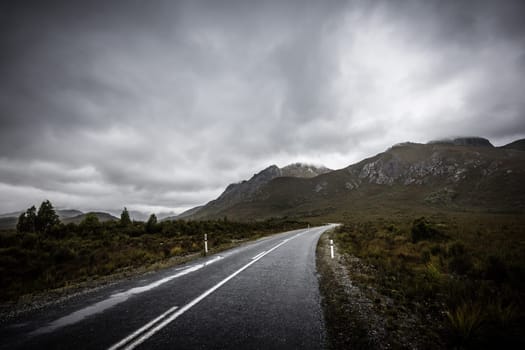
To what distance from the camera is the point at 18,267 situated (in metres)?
9.96

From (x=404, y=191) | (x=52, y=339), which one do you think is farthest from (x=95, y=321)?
(x=404, y=191)

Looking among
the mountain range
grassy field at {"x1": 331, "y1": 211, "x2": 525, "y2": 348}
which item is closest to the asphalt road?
grassy field at {"x1": 331, "y1": 211, "x2": 525, "y2": 348}

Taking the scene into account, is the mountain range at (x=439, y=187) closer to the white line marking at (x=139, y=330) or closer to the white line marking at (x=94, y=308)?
the white line marking at (x=94, y=308)

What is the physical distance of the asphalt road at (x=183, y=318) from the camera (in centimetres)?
321

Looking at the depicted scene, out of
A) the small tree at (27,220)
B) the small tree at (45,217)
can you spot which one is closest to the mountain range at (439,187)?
the small tree at (27,220)

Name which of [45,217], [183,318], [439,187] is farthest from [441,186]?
[45,217]

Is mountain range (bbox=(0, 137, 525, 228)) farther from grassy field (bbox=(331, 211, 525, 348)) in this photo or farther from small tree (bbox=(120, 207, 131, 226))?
grassy field (bbox=(331, 211, 525, 348))

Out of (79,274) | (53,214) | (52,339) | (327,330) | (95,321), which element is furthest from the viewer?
(53,214)

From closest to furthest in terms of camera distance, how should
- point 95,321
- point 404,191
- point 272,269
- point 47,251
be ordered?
point 95,321, point 272,269, point 47,251, point 404,191

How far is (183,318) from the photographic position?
158 inches

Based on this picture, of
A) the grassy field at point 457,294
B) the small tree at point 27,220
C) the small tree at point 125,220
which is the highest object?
the small tree at point 27,220

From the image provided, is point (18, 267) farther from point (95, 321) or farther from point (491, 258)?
point (491, 258)

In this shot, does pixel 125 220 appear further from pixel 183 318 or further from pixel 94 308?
pixel 183 318

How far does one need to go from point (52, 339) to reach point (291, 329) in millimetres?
3612
